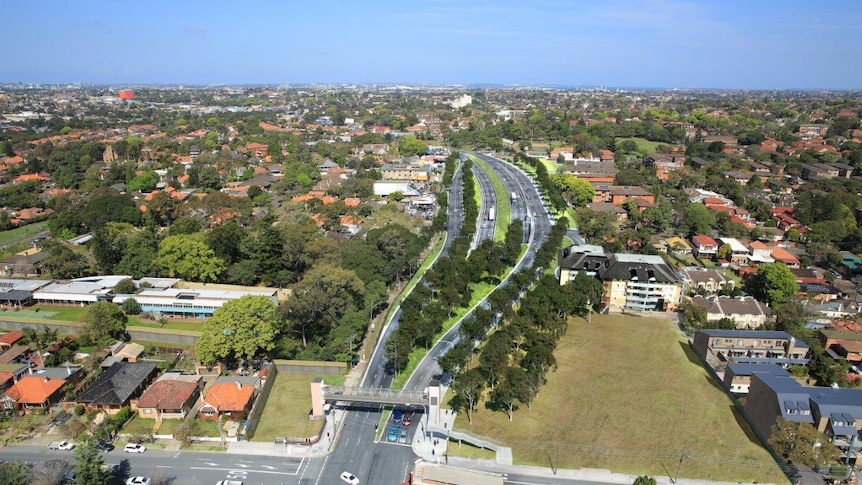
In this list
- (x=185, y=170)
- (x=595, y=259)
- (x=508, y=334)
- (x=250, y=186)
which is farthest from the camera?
(x=185, y=170)

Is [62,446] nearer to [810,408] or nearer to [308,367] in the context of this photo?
[308,367]

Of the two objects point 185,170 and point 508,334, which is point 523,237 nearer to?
point 508,334

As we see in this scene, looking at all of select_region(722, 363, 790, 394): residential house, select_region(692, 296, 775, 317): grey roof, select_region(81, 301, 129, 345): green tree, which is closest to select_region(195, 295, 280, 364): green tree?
select_region(81, 301, 129, 345): green tree

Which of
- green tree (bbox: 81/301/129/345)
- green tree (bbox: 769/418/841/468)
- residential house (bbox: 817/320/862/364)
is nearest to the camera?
green tree (bbox: 769/418/841/468)

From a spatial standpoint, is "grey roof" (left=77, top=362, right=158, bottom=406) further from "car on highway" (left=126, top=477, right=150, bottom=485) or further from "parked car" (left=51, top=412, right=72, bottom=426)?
"car on highway" (left=126, top=477, right=150, bottom=485)

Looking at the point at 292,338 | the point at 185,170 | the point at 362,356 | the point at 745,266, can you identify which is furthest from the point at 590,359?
the point at 185,170

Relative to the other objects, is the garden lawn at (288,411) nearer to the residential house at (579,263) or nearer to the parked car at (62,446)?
the parked car at (62,446)
